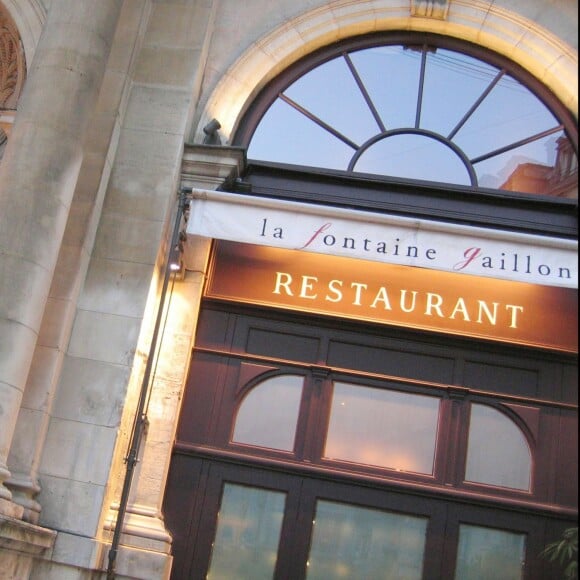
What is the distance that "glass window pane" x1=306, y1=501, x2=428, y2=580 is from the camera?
7.80 meters

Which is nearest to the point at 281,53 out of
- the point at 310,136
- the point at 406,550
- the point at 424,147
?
the point at 310,136

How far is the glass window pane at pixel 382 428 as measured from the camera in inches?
322

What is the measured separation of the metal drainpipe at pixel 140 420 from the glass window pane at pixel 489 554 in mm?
3105

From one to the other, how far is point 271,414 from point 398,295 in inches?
68.9

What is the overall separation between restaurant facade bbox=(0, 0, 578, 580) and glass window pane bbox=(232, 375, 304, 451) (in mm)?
23

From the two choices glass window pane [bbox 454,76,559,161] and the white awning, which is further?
glass window pane [bbox 454,76,559,161]

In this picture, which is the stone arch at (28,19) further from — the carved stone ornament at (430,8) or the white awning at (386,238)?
the carved stone ornament at (430,8)

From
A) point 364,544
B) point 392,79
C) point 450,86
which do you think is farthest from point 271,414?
point 450,86

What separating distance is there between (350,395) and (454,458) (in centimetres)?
116

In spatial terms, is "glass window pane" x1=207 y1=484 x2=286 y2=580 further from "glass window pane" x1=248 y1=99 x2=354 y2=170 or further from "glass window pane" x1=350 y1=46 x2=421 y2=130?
"glass window pane" x1=350 y1=46 x2=421 y2=130

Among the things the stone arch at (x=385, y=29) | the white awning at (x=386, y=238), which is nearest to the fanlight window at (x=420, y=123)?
the stone arch at (x=385, y=29)

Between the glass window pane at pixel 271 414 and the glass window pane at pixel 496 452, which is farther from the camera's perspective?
the glass window pane at pixel 271 414

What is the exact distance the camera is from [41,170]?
756 centimetres

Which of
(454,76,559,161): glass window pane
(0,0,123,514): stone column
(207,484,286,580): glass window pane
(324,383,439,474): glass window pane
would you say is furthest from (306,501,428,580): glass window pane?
(454,76,559,161): glass window pane
